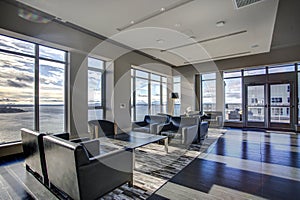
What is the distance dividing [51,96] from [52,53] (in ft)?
3.76

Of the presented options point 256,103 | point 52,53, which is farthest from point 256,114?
point 52,53

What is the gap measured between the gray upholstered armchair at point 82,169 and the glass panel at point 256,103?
7.23m

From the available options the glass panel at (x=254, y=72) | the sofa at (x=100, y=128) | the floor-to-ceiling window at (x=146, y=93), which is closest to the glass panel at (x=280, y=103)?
the glass panel at (x=254, y=72)

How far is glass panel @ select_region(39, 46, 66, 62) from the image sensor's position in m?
4.29

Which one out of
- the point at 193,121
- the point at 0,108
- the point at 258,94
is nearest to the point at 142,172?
the point at 193,121

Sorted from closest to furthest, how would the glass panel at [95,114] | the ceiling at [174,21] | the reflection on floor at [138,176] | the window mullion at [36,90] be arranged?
the reflection on floor at [138,176] < the ceiling at [174,21] < the window mullion at [36,90] < the glass panel at [95,114]

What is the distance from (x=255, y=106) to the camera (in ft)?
24.8

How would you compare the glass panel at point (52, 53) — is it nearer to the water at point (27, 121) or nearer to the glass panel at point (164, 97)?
the water at point (27, 121)

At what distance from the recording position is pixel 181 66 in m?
9.23

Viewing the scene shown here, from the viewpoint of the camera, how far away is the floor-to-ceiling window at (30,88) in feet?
12.2

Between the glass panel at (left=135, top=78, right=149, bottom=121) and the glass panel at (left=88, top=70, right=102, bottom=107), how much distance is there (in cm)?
185

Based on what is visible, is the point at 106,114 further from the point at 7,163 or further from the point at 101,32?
the point at 7,163

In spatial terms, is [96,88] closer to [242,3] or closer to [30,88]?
[30,88]

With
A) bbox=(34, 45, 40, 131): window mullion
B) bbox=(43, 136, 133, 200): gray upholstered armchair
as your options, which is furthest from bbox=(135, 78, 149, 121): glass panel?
bbox=(43, 136, 133, 200): gray upholstered armchair
